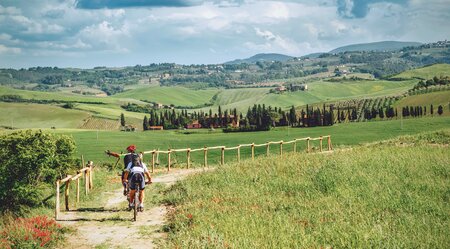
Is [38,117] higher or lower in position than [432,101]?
lower

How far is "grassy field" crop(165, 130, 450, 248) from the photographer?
1003 centimetres

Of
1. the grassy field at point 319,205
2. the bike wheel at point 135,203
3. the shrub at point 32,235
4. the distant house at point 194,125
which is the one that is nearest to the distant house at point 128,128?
the distant house at point 194,125

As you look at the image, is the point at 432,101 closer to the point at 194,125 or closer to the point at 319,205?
the point at 194,125

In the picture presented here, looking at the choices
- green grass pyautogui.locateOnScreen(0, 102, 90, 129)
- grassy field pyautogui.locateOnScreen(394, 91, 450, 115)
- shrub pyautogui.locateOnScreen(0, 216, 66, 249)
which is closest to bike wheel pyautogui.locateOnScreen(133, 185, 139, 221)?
shrub pyautogui.locateOnScreen(0, 216, 66, 249)

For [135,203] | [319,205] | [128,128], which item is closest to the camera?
[319,205]

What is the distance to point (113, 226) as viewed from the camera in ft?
45.1

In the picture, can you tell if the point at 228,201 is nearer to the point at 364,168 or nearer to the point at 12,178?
the point at 364,168

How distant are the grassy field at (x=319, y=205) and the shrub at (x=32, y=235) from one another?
3.14 metres

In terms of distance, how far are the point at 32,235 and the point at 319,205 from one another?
815cm

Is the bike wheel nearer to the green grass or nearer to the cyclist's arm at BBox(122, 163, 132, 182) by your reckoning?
the cyclist's arm at BBox(122, 163, 132, 182)

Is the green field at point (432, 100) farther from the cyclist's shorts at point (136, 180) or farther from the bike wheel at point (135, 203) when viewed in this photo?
the bike wheel at point (135, 203)

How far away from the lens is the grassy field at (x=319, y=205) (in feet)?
32.9

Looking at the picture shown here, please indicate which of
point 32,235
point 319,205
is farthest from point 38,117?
point 319,205

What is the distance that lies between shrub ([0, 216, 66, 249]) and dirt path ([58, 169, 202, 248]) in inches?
18.0
